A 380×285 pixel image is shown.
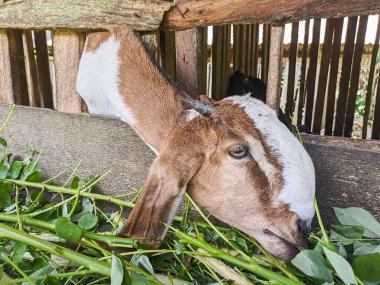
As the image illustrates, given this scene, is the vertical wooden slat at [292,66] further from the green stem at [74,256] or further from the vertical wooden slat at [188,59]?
the green stem at [74,256]

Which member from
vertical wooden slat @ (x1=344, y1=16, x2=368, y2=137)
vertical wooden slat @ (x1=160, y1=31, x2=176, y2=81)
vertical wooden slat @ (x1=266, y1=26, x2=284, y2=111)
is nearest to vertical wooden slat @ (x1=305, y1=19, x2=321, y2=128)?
vertical wooden slat @ (x1=344, y1=16, x2=368, y2=137)

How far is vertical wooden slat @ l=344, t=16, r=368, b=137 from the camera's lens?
423 centimetres

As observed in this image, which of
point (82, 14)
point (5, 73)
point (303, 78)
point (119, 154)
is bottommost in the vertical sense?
point (303, 78)

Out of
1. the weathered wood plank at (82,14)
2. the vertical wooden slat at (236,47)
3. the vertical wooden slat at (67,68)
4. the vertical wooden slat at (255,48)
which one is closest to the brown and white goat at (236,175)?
the weathered wood plank at (82,14)

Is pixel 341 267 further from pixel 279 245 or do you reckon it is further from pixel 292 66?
pixel 292 66

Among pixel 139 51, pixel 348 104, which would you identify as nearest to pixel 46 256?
pixel 139 51

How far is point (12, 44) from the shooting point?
79.8 inches

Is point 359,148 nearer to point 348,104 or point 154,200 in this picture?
point 154,200

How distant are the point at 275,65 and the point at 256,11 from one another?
204mm

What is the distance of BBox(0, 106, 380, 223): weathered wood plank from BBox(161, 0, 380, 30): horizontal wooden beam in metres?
0.44

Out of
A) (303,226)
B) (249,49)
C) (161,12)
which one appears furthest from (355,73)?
(303,226)

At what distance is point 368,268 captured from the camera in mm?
1001

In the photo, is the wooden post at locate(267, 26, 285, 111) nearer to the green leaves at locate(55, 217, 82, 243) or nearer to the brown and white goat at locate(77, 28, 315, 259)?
the brown and white goat at locate(77, 28, 315, 259)

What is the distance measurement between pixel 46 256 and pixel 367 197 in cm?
109
